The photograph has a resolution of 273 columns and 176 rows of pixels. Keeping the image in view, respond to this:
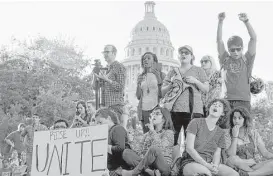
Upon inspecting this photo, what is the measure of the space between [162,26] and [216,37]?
86.0 m

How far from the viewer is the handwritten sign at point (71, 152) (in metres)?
5.80

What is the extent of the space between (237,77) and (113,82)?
196 centimetres

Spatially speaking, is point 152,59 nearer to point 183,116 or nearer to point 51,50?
point 183,116

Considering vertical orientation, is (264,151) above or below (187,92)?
below

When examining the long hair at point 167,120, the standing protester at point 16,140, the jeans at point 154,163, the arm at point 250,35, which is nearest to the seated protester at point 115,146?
the jeans at point 154,163

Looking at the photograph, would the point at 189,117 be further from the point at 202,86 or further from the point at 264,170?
the point at 264,170

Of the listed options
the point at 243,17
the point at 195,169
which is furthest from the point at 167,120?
the point at 243,17

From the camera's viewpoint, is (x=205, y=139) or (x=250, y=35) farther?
(x=250, y=35)

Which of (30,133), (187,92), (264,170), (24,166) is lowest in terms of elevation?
(24,166)

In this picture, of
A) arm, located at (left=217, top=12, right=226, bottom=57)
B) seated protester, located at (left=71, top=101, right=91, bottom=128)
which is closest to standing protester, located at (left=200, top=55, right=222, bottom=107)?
arm, located at (left=217, top=12, right=226, bottom=57)

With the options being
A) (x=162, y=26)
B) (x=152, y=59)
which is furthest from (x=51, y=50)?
(x=162, y=26)

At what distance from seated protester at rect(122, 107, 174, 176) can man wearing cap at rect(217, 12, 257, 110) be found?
0.95 metres

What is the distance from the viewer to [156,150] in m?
6.04

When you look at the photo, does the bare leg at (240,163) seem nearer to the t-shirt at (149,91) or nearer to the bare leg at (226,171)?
the bare leg at (226,171)
